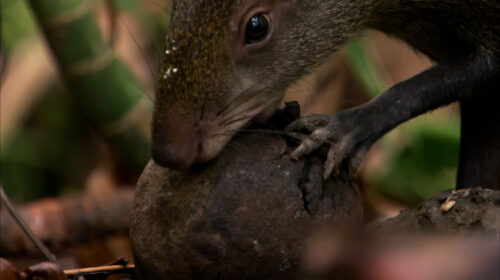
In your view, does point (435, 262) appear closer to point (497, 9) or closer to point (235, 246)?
point (235, 246)

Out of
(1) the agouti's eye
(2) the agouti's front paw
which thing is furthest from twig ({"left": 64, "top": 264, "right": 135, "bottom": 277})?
(1) the agouti's eye

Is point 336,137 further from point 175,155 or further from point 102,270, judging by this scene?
point 102,270

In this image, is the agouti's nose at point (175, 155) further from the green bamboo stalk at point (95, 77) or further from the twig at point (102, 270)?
the green bamboo stalk at point (95, 77)

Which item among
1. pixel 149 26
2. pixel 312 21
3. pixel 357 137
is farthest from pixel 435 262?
pixel 149 26

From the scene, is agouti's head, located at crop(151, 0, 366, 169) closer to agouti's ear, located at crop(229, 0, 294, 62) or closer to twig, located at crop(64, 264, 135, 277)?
agouti's ear, located at crop(229, 0, 294, 62)

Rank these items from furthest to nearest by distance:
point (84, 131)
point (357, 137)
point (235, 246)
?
point (84, 131) → point (357, 137) → point (235, 246)

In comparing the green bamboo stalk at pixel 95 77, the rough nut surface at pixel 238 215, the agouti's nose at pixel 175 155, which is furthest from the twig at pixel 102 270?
the green bamboo stalk at pixel 95 77
